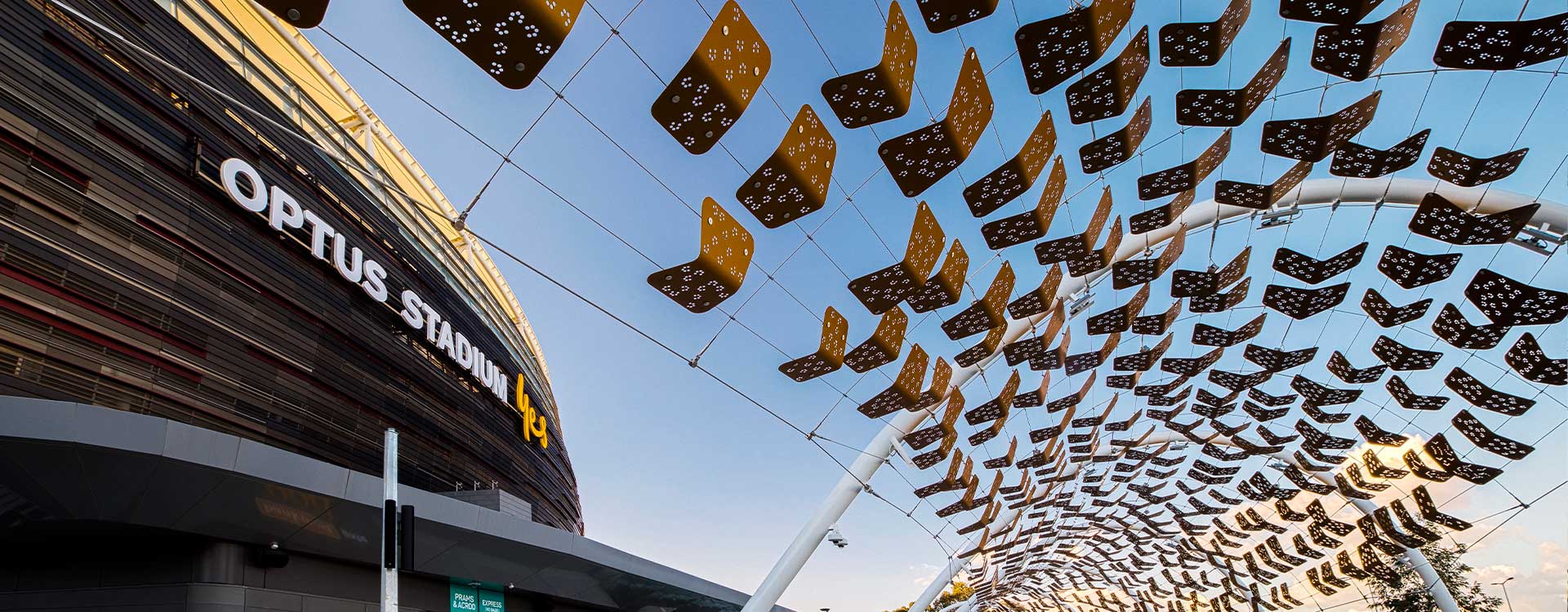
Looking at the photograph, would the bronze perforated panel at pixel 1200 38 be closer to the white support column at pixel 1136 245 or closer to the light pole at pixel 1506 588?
the white support column at pixel 1136 245

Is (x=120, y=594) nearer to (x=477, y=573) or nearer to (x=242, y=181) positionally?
(x=477, y=573)

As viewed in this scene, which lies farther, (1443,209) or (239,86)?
(239,86)

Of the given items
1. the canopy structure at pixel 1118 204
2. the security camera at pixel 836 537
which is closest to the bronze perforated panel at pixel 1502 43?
the canopy structure at pixel 1118 204

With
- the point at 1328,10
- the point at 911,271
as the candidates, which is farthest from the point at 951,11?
the point at 1328,10

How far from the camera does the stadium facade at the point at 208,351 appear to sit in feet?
34.4

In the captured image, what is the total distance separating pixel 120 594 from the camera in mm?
11383

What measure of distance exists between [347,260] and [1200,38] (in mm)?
17597

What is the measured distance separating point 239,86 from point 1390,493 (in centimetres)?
5324

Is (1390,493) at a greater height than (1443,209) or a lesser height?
lesser

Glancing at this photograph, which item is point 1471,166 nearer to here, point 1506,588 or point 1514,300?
point 1514,300

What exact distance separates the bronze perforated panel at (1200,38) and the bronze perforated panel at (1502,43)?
215cm

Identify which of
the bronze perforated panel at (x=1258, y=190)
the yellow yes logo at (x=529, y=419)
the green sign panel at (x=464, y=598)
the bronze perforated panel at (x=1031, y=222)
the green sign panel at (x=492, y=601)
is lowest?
the green sign panel at (x=492, y=601)

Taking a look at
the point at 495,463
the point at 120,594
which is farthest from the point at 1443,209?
the point at 495,463

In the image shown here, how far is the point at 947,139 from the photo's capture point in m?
7.04
